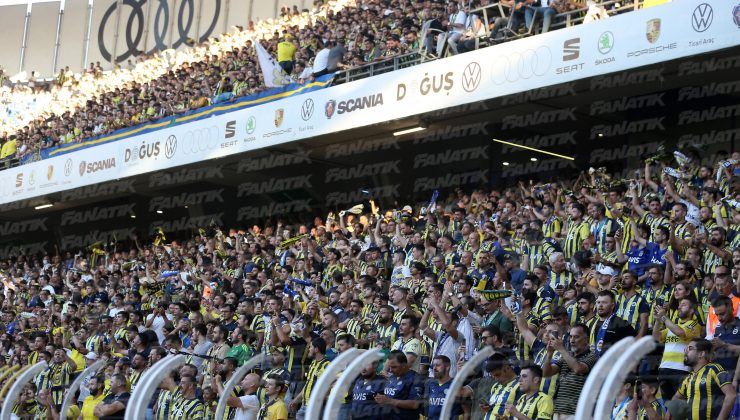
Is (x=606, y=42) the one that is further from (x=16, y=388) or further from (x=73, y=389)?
(x=16, y=388)

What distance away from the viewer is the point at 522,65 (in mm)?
15430

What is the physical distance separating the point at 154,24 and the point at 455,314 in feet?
89.1

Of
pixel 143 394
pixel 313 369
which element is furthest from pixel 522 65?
pixel 143 394

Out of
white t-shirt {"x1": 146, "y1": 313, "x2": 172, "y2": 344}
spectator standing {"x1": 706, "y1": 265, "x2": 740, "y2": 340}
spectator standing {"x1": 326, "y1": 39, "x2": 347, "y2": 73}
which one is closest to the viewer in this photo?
spectator standing {"x1": 706, "y1": 265, "x2": 740, "y2": 340}

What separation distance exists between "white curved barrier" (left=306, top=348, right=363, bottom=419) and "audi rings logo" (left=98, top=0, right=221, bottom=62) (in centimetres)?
2698

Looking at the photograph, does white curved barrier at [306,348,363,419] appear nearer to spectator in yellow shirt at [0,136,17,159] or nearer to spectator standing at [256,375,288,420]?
spectator standing at [256,375,288,420]

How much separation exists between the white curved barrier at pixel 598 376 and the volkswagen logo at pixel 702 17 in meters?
8.73

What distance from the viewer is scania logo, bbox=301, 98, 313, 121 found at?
18.2 meters

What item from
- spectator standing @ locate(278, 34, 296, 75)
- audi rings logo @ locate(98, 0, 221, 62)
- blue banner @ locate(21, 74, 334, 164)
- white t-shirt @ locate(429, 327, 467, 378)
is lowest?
white t-shirt @ locate(429, 327, 467, 378)

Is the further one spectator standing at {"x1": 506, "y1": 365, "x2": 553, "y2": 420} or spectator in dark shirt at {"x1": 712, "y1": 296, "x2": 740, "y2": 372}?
spectator in dark shirt at {"x1": 712, "y1": 296, "x2": 740, "y2": 372}

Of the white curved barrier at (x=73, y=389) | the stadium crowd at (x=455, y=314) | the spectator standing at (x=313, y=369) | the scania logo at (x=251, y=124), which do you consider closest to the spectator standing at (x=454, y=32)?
the stadium crowd at (x=455, y=314)

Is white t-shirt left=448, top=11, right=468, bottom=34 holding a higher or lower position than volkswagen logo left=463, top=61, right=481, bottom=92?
higher

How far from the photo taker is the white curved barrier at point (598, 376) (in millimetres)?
5516

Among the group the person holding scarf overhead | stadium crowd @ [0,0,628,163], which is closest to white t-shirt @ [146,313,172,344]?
stadium crowd @ [0,0,628,163]
